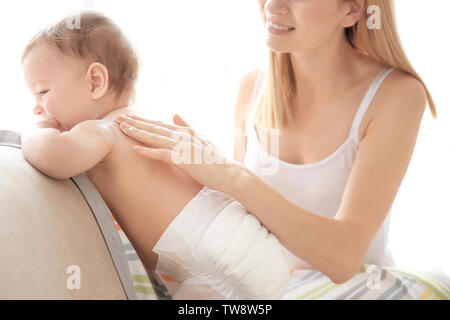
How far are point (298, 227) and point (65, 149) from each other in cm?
51

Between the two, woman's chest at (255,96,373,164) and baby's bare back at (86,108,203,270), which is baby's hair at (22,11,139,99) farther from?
woman's chest at (255,96,373,164)

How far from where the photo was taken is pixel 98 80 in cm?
107

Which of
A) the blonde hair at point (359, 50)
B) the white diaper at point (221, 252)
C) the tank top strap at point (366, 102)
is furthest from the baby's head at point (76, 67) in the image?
the tank top strap at point (366, 102)

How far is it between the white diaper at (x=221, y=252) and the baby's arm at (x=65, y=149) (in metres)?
0.22

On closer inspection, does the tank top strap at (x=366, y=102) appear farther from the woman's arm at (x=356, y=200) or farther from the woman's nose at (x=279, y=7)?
the woman's nose at (x=279, y=7)

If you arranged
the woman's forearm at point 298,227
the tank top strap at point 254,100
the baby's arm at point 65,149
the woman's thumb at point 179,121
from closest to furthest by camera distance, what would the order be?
the baby's arm at point 65,149
the woman's forearm at point 298,227
the woman's thumb at point 179,121
the tank top strap at point 254,100

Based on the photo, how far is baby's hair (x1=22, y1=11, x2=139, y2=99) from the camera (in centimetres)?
102

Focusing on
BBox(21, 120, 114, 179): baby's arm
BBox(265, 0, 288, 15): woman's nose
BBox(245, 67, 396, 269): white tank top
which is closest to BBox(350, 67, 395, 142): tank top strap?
BBox(245, 67, 396, 269): white tank top

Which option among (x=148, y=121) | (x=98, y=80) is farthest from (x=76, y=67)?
(x=148, y=121)

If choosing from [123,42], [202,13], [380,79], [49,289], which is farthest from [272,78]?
[202,13]

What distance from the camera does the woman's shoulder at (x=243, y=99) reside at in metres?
1.62

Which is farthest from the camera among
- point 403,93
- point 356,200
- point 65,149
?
point 403,93

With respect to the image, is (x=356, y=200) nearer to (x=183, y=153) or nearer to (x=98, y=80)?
(x=183, y=153)
